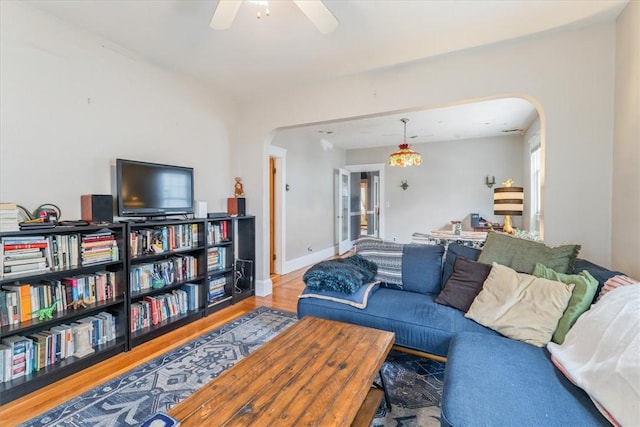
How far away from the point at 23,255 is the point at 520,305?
3.17 meters

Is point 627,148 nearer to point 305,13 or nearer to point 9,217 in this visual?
point 305,13

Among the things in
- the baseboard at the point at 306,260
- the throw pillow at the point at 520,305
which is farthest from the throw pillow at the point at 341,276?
the baseboard at the point at 306,260

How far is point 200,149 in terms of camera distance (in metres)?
3.57

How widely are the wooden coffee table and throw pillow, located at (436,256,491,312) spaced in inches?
27.5

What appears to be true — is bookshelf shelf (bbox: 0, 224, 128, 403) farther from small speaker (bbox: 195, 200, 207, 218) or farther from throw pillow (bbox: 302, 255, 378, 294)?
throw pillow (bbox: 302, 255, 378, 294)

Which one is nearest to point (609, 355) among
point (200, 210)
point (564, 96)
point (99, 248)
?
point (564, 96)

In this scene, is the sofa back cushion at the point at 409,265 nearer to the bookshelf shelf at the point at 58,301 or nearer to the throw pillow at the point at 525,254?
the throw pillow at the point at 525,254

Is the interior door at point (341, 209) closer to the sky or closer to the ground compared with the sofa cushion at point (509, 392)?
closer to the sky

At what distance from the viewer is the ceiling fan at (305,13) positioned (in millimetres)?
1791

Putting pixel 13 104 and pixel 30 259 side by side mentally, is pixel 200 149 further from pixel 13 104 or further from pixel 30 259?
pixel 30 259

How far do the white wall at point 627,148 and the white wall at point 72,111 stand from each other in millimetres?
3811

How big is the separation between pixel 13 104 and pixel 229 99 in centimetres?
219

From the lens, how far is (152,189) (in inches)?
111

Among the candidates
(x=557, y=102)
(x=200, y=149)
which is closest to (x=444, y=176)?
(x=557, y=102)
